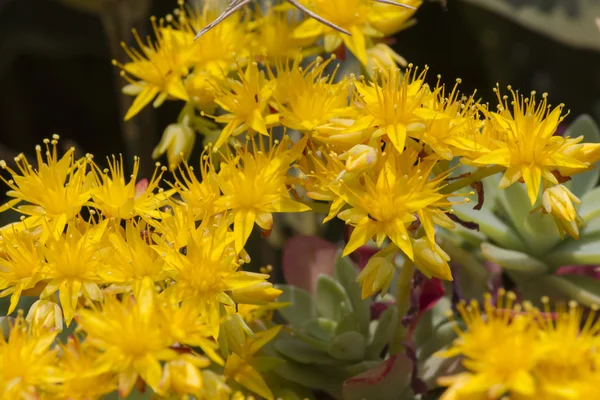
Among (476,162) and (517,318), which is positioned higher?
(476,162)

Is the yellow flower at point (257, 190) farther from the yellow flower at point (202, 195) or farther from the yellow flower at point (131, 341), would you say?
the yellow flower at point (131, 341)

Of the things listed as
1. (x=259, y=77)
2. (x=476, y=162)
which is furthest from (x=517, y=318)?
(x=259, y=77)

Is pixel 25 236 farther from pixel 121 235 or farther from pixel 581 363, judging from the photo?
pixel 581 363

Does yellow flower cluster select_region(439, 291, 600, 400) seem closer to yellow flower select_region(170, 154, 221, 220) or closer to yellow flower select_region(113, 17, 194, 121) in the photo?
yellow flower select_region(170, 154, 221, 220)

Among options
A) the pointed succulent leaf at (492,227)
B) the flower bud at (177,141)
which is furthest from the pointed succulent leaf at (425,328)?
the flower bud at (177,141)

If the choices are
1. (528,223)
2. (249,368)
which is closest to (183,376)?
(249,368)

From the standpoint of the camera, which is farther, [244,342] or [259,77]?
[259,77]
